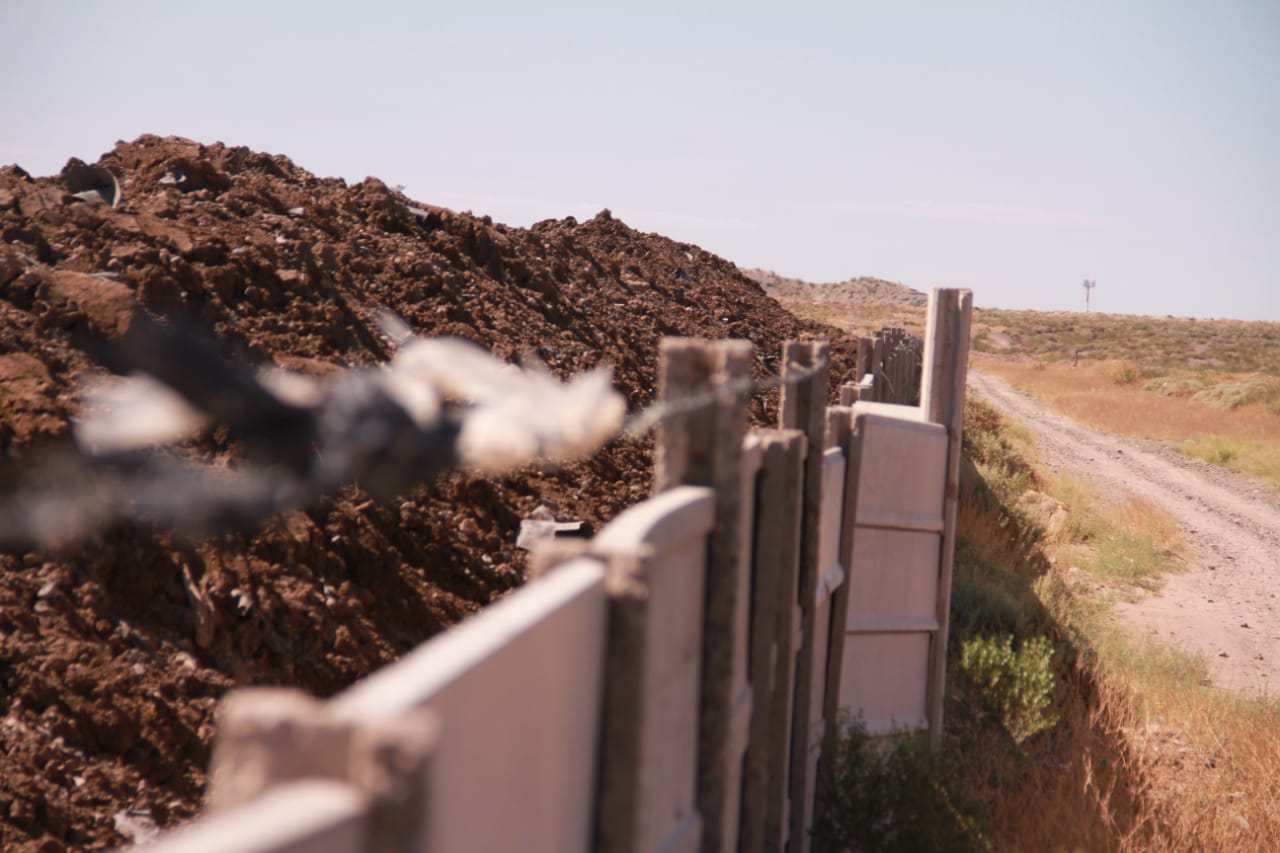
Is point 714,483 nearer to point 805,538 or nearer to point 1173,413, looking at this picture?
point 805,538

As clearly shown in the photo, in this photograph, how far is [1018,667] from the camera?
6.93m

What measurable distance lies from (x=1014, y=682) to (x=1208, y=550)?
8596 mm

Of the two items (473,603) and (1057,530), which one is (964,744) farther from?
(1057,530)

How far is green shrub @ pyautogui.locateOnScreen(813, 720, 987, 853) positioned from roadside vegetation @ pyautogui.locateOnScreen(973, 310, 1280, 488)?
1771 cm

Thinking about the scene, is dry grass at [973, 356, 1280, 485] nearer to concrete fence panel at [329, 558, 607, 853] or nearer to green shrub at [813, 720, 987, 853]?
green shrub at [813, 720, 987, 853]

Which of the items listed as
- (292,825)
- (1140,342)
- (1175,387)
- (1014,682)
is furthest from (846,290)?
(292,825)

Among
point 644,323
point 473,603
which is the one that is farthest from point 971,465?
point 473,603

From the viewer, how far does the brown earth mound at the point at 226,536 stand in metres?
5.04

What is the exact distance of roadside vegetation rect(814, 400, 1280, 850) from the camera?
16.3ft

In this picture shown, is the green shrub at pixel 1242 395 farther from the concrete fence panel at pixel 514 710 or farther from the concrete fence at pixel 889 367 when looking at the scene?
the concrete fence panel at pixel 514 710

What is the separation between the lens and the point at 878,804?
4.87 m

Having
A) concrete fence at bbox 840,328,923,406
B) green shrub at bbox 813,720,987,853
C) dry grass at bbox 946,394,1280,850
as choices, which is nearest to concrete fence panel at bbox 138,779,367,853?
green shrub at bbox 813,720,987,853

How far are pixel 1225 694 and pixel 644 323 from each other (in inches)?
347

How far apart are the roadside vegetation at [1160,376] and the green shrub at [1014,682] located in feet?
50.3
